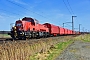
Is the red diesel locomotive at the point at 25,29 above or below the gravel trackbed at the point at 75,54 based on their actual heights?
above

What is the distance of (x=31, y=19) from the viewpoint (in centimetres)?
3338

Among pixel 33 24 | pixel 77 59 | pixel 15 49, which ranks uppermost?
pixel 33 24

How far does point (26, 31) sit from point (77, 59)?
1668 centimetres

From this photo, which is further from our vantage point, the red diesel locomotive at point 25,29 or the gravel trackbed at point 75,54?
the red diesel locomotive at point 25,29

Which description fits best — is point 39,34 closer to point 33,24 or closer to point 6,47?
point 33,24

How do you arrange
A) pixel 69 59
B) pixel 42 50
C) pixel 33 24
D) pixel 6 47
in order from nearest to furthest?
pixel 6 47 → pixel 69 59 → pixel 42 50 → pixel 33 24

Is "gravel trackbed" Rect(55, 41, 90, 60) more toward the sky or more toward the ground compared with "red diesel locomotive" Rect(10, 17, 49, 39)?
more toward the ground

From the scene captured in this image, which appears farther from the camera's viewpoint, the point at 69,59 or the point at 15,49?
the point at 69,59

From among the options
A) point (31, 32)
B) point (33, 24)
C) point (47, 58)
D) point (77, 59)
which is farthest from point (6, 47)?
point (33, 24)

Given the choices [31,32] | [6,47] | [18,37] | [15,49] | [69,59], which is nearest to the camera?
[6,47]

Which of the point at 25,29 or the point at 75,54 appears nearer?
the point at 75,54

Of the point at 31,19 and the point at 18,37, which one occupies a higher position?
the point at 31,19

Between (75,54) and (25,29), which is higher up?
(25,29)

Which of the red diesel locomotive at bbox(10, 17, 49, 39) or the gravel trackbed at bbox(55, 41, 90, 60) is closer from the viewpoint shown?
the gravel trackbed at bbox(55, 41, 90, 60)
